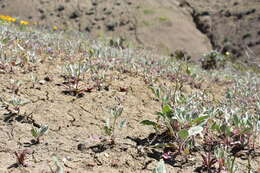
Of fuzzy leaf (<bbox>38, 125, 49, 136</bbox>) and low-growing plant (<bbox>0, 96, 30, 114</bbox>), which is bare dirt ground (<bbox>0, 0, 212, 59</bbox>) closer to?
low-growing plant (<bbox>0, 96, 30, 114</bbox>)

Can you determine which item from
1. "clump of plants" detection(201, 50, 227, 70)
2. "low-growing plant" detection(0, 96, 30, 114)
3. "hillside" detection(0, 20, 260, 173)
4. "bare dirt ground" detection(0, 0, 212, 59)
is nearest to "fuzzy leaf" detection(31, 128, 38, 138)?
"hillside" detection(0, 20, 260, 173)

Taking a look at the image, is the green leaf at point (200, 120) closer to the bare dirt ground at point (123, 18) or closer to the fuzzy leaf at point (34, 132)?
the fuzzy leaf at point (34, 132)

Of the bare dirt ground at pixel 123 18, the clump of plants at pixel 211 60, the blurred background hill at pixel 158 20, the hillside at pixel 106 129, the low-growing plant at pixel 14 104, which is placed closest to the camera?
the hillside at pixel 106 129

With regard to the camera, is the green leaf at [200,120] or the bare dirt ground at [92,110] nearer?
the bare dirt ground at [92,110]

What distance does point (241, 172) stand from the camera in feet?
6.70

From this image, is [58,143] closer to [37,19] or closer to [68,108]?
[68,108]

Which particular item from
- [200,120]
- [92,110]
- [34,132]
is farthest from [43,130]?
[200,120]

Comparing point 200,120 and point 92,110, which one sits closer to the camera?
point 200,120

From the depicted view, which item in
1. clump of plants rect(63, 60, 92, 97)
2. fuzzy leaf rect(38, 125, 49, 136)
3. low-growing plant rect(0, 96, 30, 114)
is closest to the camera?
fuzzy leaf rect(38, 125, 49, 136)

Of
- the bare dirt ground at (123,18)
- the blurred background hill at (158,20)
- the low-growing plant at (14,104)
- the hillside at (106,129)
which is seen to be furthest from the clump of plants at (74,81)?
the bare dirt ground at (123,18)

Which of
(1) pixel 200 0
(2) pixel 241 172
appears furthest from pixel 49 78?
(1) pixel 200 0

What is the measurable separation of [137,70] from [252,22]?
37.9 ft

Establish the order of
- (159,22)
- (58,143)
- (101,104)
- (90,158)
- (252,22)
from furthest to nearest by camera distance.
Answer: (159,22) < (252,22) < (101,104) < (58,143) < (90,158)

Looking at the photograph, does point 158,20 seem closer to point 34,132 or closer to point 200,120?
point 200,120
